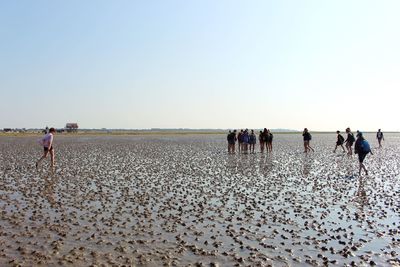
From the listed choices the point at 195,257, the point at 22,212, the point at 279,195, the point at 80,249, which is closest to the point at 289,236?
the point at 195,257

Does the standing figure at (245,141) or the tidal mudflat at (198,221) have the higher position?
the standing figure at (245,141)

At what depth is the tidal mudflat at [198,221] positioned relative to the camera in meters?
8.99

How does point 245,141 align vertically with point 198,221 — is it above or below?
above

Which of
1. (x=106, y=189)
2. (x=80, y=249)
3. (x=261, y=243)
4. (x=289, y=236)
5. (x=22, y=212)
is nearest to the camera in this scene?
(x=80, y=249)

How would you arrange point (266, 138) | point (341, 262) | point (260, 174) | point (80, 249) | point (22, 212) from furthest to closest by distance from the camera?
point (266, 138) < point (260, 174) < point (22, 212) < point (80, 249) < point (341, 262)

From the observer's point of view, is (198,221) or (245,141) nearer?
(198,221)

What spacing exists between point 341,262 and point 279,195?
848cm

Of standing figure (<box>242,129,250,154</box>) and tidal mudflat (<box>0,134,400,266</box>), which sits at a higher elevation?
standing figure (<box>242,129,250,154</box>)

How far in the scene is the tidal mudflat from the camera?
899cm

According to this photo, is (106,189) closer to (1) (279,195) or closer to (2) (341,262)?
(1) (279,195)

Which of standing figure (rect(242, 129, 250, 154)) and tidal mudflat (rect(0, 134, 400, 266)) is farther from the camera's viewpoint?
standing figure (rect(242, 129, 250, 154))

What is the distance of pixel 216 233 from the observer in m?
11.0

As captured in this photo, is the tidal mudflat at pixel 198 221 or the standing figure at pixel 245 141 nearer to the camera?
the tidal mudflat at pixel 198 221

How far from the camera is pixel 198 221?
1247 cm
